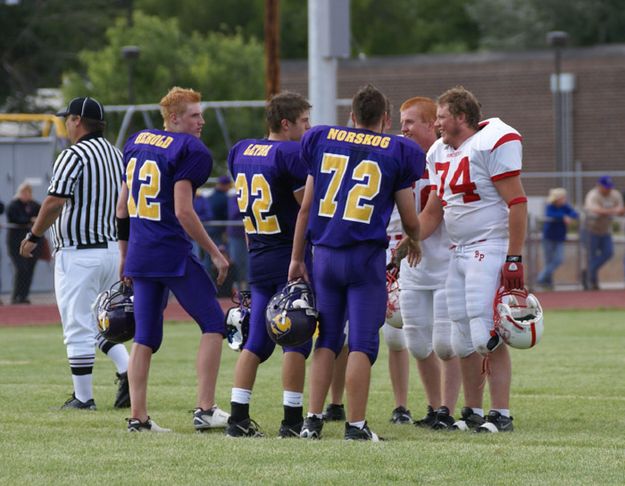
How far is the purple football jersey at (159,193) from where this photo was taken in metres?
8.02

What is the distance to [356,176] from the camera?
24.6 feet

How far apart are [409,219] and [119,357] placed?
9.72 feet

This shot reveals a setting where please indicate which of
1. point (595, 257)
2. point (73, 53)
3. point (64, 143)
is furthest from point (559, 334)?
point (73, 53)

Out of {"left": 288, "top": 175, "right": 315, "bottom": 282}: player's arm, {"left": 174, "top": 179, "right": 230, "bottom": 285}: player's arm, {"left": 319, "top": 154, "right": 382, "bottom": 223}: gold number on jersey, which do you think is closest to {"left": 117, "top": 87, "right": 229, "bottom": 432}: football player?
{"left": 174, "top": 179, "right": 230, "bottom": 285}: player's arm

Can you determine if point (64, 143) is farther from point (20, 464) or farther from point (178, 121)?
point (20, 464)

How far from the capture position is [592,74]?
39.2 m

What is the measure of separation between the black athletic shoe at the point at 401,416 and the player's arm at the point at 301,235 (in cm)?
156

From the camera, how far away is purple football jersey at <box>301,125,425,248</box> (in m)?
7.48

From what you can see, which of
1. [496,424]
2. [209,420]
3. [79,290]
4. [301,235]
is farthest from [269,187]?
[79,290]

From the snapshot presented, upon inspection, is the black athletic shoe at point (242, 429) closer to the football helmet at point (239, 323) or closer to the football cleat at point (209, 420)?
the football cleat at point (209, 420)

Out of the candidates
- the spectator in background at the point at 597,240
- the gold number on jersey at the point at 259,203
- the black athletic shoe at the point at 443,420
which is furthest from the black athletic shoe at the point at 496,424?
the spectator in background at the point at 597,240

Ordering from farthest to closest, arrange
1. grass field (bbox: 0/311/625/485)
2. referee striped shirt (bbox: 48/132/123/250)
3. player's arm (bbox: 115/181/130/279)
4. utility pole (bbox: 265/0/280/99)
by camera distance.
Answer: utility pole (bbox: 265/0/280/99), referee striped shirt (bbox: 48/132/123/250), player's arm (bbox: 115/181/130/279), grass field (bbox: 0/311/625/485)

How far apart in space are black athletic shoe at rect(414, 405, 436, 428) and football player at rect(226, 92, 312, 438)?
1067 mm

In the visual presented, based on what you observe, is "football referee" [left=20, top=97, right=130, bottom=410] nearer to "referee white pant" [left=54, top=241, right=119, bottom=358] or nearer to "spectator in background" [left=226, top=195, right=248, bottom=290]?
"referee white pant" [left=54, top=241, right=119, bottom=358]
